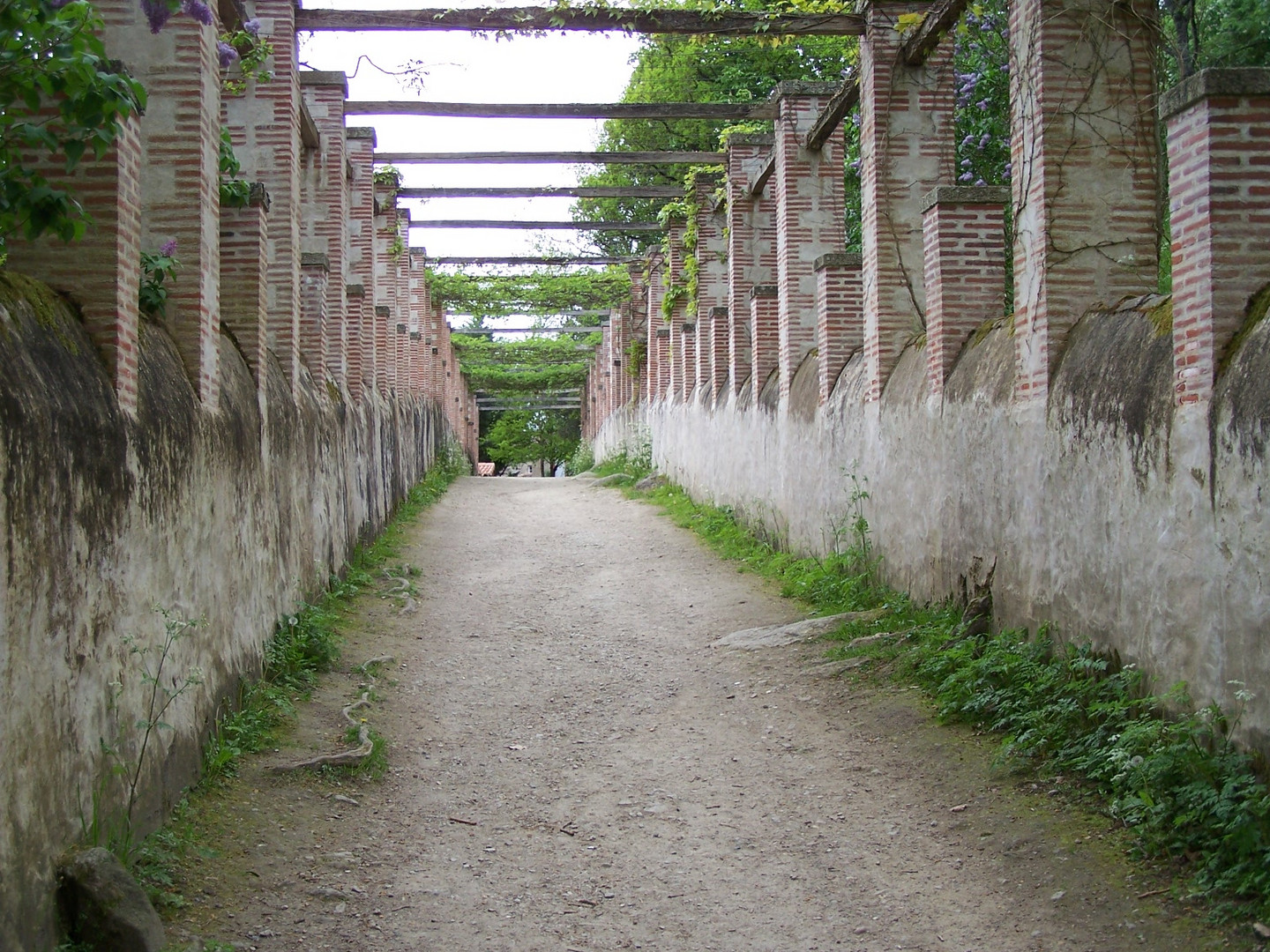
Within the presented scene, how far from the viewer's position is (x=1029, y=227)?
7.25 m

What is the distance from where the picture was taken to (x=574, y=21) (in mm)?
9859

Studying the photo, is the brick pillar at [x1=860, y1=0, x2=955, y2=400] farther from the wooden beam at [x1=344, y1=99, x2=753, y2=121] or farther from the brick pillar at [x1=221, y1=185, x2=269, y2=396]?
the brick pillar at [x1=221, y1=185, x2=269, y2=396]

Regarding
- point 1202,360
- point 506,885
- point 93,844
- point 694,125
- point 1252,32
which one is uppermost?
point 694,125

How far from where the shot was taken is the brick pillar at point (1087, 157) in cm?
703

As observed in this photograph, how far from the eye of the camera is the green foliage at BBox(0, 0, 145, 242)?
4102 mm

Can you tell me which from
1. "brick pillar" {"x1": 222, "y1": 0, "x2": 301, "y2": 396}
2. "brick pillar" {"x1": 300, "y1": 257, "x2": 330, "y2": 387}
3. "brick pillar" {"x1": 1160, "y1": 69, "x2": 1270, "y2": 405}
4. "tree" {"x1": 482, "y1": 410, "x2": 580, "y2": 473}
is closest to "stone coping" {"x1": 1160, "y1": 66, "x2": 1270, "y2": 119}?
"brick pillar" {"x1": 1160, "y1": 69, "x2": 1270, "y2": 405}

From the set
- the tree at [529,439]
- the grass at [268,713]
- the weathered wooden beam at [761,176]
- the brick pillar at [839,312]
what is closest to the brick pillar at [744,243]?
the weathered wooden beam at [761,176]

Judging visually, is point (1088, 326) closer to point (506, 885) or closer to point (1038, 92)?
point (1038, 92)

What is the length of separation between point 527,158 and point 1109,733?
12130mm

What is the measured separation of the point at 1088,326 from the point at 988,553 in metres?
1.55

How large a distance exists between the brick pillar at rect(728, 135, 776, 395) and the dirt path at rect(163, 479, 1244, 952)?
26.4 feet

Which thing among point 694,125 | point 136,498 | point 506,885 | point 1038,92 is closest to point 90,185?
point 136,498

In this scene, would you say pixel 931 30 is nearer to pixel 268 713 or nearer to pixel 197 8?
pixel 197 8

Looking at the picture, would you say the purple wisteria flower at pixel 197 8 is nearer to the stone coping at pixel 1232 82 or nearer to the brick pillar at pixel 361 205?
the stone coping at pixel 1232 82
